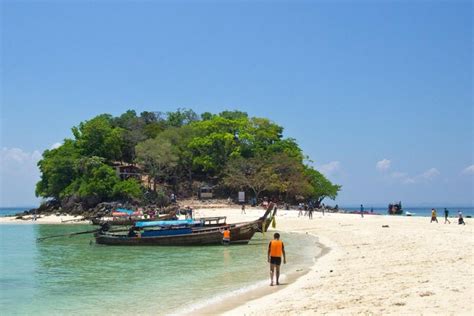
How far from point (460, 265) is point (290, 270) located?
589 centimetres

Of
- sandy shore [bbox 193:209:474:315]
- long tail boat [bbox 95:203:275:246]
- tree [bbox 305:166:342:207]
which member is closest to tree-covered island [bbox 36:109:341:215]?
tree [bbox 305:166:342:207]

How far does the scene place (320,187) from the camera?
7794cm

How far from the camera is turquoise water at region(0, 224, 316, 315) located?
13.2m

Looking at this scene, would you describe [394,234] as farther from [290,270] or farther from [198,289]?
[198,289]

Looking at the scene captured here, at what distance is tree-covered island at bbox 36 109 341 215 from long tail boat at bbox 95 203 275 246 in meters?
38.2

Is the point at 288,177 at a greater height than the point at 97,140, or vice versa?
the point at 97,140

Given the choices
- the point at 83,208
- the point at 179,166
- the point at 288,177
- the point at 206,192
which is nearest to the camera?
the point at 83,208

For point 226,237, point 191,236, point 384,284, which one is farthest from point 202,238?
point 384,284

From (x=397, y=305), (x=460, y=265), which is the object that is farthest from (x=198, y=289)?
(x=460, y=265)

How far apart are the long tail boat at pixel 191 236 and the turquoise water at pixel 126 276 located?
708mm

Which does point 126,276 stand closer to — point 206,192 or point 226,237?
point 226,237

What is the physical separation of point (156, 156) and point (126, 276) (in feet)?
170

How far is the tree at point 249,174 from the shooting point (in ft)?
222

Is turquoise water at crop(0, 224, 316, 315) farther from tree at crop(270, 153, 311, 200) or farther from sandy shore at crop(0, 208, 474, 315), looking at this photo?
tree at crop(270, 153, 311, 200)
